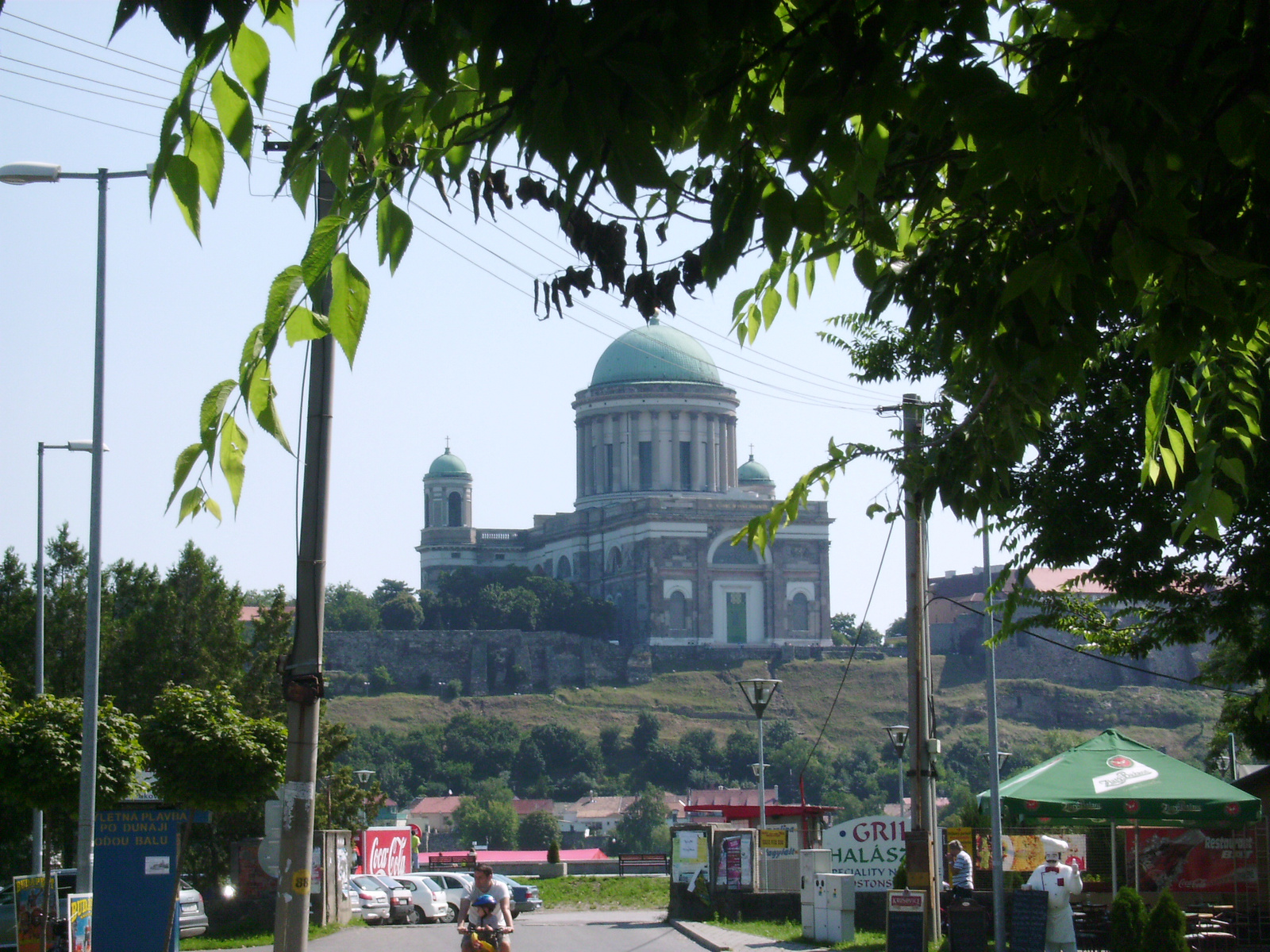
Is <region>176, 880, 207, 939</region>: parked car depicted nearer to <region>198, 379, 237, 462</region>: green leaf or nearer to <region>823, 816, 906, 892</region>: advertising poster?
<region>823, 816, 906, 892</region>: advertising poster

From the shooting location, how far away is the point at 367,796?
3609 cm

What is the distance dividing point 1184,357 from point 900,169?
1.06m

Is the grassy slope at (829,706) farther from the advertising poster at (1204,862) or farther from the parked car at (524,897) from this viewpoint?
the advertising poster at (1204,862)

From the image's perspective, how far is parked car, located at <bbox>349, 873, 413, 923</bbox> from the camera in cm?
2936

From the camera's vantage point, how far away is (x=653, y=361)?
118m

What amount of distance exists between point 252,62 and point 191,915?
20327 mm

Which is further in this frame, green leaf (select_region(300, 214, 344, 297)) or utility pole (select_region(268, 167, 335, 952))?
utility pole (select_region(268, 167, 335, 952))

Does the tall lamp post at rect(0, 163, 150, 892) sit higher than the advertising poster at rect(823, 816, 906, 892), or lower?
higher

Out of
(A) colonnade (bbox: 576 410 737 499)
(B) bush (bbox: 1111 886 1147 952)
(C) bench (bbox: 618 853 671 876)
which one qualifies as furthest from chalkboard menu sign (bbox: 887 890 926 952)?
(A) colonnade (bbox: 576 410 737 499)

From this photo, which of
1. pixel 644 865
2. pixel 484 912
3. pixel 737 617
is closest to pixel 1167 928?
pixel 484 912

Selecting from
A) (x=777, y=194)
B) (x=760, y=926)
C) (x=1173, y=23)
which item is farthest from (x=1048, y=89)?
(x=760, y=926)

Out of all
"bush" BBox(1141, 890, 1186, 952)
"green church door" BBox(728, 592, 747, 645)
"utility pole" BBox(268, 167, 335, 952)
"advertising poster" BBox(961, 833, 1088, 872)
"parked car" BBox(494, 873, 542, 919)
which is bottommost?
"parked car" BBox(494, 873, 542, 919)

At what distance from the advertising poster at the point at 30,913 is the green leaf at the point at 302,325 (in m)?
11.3

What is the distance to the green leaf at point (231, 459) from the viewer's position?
364 centimetres
